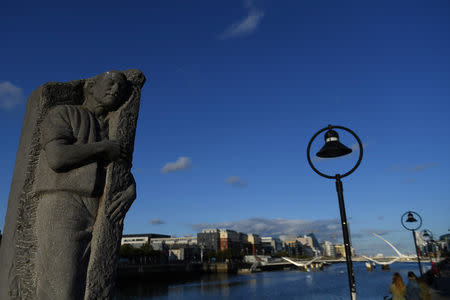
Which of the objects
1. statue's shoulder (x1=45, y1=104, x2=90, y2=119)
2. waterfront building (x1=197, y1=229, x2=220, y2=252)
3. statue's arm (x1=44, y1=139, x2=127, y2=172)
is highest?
waterfront building (x1=197, y1=229, x2=220, y2=252)

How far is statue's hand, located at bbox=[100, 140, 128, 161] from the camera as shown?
10.2 feet

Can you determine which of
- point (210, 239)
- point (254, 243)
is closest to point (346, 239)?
point (210, 239)

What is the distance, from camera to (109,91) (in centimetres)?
338

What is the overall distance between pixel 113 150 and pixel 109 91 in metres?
0.66

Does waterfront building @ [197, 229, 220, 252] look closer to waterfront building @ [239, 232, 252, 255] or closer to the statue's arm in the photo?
waterfront building @ [239, 232, 252, 255]

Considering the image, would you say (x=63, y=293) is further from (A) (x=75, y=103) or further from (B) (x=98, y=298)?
(A) (x=75, y=103)

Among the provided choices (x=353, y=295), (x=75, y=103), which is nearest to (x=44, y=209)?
(x=75, y=103)

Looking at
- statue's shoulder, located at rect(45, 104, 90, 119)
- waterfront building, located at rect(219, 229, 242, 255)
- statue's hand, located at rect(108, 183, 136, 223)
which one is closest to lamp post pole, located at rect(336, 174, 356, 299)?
statue's hand, located at rect(108, 183, 136, 223)

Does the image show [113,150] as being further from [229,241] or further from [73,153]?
[229,241]

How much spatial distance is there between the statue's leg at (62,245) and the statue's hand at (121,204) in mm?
209

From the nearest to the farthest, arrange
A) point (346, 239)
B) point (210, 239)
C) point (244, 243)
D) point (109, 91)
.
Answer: point (109, 91) → point (346, 239) → point (210, 239) → point (244, 243)

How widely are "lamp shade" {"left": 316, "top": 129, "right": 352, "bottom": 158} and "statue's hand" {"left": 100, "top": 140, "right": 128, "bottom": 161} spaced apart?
187 inches

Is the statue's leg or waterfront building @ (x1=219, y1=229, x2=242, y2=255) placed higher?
waterfront building @ (x1=219, y1=229, x2=242, y2=255)

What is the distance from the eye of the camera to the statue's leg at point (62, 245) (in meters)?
2.66
